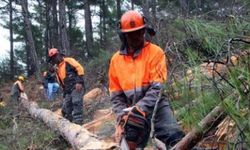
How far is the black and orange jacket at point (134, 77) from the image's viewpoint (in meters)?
4.64

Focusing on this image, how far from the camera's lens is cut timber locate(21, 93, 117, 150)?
19.4ft

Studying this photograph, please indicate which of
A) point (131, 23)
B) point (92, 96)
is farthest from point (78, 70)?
point (131, 23)

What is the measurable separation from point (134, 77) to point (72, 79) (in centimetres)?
566

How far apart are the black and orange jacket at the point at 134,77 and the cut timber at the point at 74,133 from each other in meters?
0.69

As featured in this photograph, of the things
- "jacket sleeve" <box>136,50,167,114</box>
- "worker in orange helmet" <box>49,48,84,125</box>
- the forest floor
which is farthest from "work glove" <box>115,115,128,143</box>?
"worker in orange helmet" <box>49,48,84,125</box>

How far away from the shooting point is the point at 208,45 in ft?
9.25

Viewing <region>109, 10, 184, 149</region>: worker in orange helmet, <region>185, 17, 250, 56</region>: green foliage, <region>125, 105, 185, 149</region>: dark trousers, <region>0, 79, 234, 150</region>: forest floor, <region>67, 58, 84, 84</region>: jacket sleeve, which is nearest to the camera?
<region>185, 17, 250, 56</region>: green foliage

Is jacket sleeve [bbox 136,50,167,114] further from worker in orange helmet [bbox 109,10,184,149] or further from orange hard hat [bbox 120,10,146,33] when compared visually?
orange hard hat [bbox 120,10,146,33]

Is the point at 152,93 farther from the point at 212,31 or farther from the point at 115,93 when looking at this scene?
the point at 212,31

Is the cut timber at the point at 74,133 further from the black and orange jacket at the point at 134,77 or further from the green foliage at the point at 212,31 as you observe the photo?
the green foliage at the point at 212,31

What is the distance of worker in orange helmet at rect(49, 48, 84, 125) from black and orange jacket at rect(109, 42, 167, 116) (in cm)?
512

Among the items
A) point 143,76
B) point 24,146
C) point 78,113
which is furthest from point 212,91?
point 78,113

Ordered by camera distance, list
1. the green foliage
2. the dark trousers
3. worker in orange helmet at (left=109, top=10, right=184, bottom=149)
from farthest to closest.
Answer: the dark trousers, worker in orange helmet at (left=109, top=10, right=184, bottom=149), the green foliage

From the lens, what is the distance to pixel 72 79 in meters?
10.3
